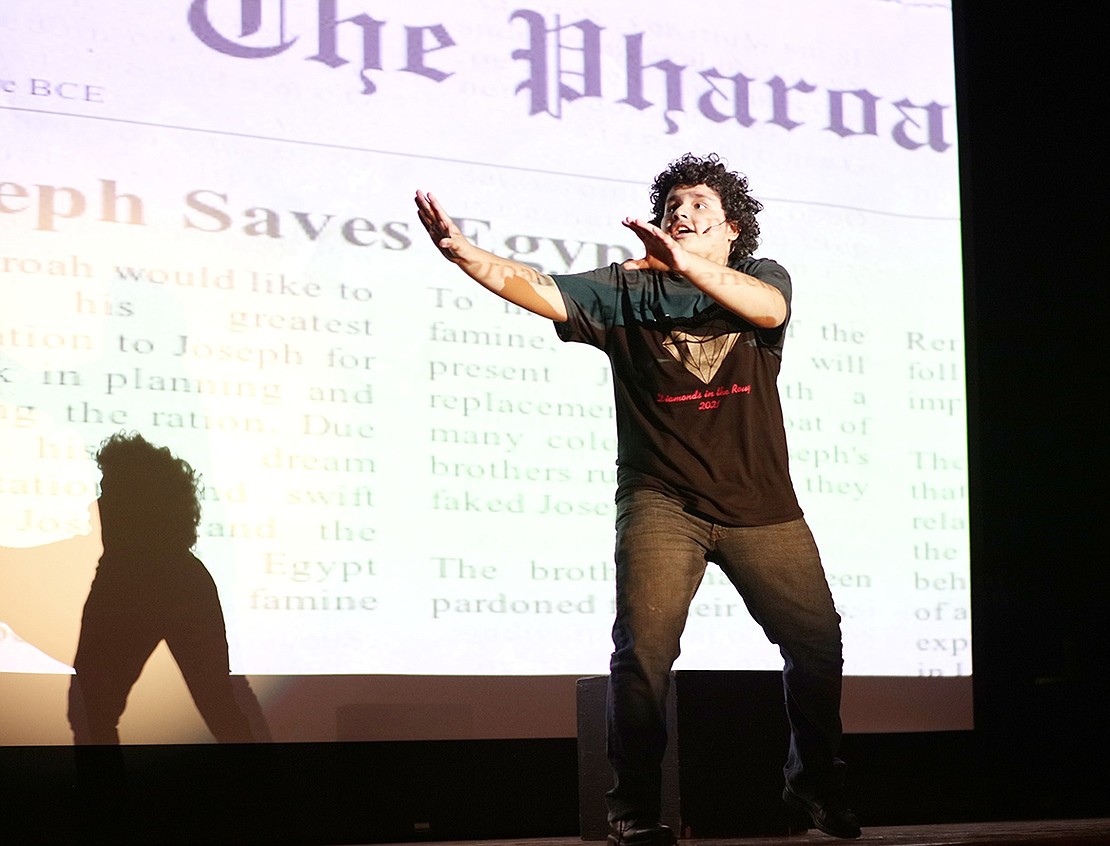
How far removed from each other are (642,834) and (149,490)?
4.71ft

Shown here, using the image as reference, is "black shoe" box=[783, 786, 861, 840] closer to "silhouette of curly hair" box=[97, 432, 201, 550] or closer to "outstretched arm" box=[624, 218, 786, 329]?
"outstretched arm" box=[624, 218, 786, 329]

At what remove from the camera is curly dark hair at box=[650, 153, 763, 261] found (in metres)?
2.94

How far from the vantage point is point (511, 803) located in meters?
3.56

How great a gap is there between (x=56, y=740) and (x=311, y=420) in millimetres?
924

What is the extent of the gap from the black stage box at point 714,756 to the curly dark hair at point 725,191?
0.95m

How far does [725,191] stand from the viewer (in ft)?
9.64

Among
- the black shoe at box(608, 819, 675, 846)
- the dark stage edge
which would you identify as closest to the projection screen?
the dark stage edge

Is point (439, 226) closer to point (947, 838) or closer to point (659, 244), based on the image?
point (659, 244)

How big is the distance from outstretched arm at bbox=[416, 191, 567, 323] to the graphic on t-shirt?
235 millimetres

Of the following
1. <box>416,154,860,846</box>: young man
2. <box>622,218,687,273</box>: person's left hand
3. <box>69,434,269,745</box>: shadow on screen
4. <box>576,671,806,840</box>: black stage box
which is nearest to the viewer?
<box>622,218,687,273</box>: person's left hand

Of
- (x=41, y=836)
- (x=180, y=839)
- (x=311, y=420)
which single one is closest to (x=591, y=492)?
(x=311, y=420)

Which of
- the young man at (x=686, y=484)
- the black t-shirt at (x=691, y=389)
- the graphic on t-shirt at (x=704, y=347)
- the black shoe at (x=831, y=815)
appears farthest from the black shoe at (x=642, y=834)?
the graphic on t-shirt at (x=704, y=347)

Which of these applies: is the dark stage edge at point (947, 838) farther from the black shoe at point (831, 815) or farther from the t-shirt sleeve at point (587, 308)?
the t-shirt sleeve at point (587, 308)

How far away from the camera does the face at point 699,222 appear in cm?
291
